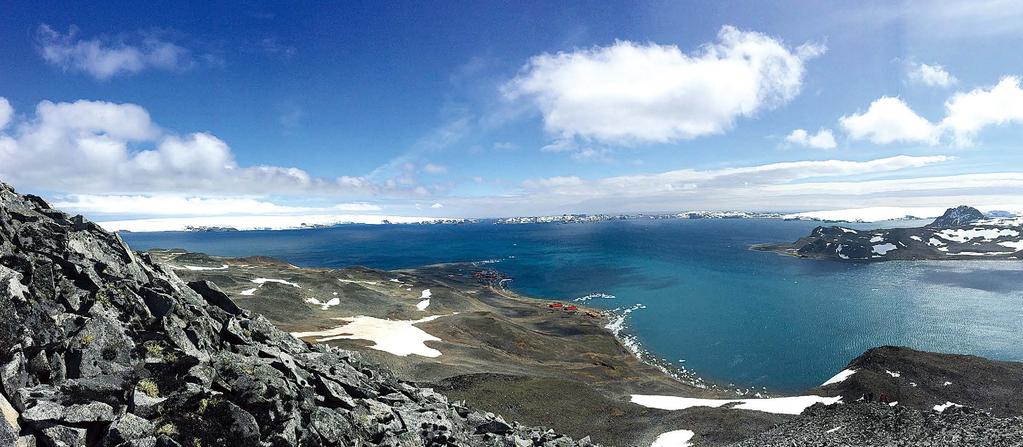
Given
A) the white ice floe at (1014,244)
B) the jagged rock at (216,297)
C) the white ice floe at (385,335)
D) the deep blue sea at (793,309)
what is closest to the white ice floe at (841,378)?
the deep blue sea at (793,309)

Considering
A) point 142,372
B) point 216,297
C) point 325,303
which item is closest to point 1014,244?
point 325,303

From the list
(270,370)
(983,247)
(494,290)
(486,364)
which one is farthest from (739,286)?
(983,247)

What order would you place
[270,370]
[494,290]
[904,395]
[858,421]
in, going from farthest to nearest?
1. [494,290]
2. [904,395]
3. [858,421]
4. [270,370]

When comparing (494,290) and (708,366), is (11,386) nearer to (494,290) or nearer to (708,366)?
(708,366)

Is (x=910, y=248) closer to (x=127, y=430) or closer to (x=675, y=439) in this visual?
Answer: (x=675, y=439)

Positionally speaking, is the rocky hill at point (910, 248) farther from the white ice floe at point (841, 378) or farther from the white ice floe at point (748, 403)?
the white ice floe at point (748, 403)

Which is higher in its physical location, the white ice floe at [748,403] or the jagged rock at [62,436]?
the jagged rock at [62,436]
